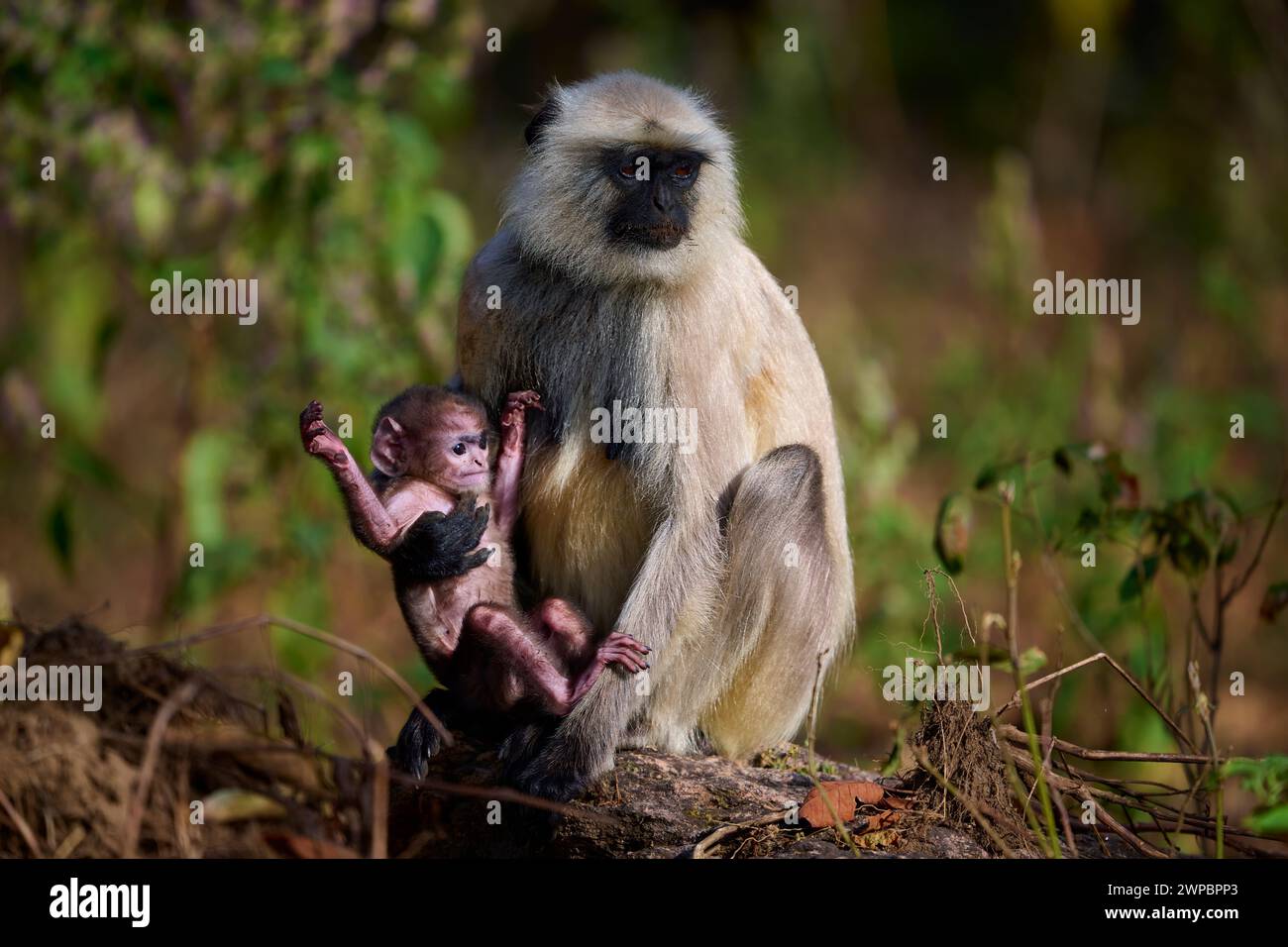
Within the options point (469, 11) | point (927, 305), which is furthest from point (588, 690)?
point (927, 305)

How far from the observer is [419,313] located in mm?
6996

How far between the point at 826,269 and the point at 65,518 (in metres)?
10.6

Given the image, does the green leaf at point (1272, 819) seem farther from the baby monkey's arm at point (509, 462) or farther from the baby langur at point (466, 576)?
the baby monkey's arm at point (509, 462)

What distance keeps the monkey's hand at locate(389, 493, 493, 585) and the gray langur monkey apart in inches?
18.2

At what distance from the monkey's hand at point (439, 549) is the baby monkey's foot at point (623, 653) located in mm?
528

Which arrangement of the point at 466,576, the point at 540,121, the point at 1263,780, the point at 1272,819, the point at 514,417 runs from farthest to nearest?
the point at 540,121 < the point at 514,417 < the point at 466,576 < the point at 1263,780 < the point at 1272,819

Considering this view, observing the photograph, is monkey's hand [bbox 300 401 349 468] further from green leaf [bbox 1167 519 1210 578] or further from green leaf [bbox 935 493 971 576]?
green leaf [bbox 1167 519 1210 578]

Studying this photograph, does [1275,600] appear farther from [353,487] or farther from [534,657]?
[353,487]

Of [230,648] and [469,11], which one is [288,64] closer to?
[469,11]

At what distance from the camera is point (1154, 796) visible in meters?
4.75

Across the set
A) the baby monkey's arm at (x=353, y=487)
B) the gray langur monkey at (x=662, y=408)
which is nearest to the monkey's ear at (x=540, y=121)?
the gray langur monkey at (x=662, y=408)

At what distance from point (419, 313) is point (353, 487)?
2349mm

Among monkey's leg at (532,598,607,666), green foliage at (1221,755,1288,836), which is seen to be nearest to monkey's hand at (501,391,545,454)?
monkey's leg at (532,598,607,666)


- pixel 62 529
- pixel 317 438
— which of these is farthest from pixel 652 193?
pixel 62 529
